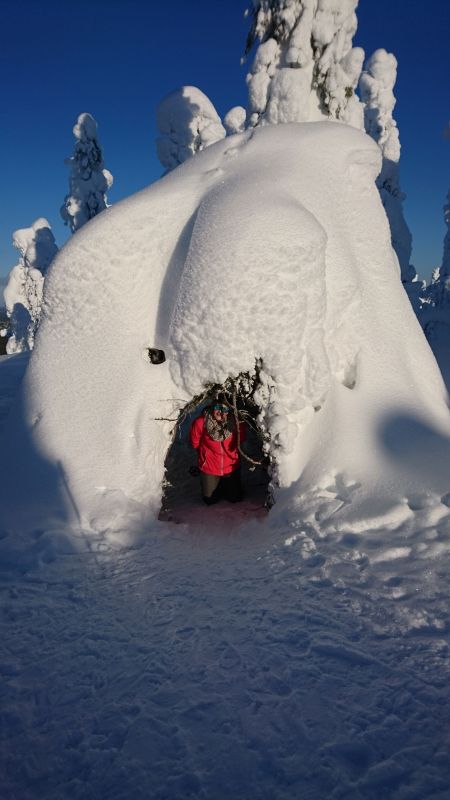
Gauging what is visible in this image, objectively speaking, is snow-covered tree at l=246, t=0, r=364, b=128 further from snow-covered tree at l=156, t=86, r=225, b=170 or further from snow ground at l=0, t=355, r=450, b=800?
snow-covered tree at l=156, t=86, r=225, b=170

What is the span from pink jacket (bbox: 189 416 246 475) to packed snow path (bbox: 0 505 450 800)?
4.99 feet

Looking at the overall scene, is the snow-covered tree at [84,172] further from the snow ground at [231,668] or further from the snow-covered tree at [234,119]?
the snow ground at [231,668]

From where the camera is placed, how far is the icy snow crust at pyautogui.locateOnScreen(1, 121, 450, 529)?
15.5 ft

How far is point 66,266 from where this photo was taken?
563 centimetres

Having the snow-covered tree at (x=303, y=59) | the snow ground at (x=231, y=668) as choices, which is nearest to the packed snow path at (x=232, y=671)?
the snow ground at (x=231, y=668)

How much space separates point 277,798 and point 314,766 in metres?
0.23

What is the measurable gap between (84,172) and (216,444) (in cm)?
1930

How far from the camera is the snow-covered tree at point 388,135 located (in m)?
19.4

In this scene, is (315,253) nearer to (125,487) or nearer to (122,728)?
(125,487)

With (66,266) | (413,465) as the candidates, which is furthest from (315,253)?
(66,266)

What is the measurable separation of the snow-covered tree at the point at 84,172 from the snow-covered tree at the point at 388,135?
487 inches

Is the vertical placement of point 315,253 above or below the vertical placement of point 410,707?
above

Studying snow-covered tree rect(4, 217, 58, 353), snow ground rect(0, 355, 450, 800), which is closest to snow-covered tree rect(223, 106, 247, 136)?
snow-covered tree rect(4, 217, 58, 353)

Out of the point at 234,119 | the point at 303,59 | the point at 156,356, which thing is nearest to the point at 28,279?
the point at 234,119
